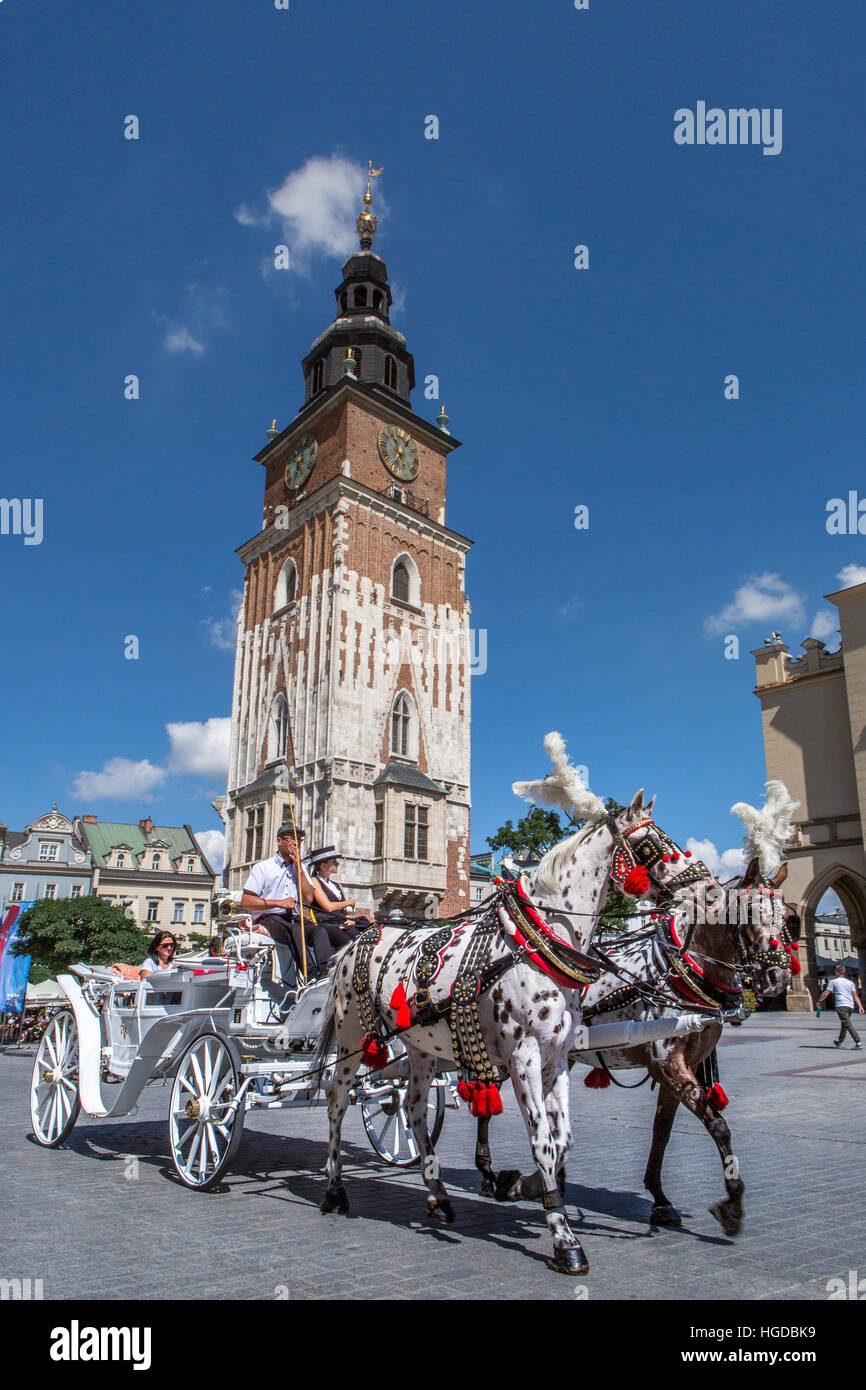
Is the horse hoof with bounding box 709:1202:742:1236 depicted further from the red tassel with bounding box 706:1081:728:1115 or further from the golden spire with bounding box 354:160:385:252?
the golden spire with bounding box 354:160:385:252

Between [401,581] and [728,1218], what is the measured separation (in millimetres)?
33166

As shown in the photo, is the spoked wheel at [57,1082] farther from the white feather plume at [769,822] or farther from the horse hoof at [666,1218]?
the white feather plume at [769,822]

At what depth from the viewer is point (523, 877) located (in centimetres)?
503

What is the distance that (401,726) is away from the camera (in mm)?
34906

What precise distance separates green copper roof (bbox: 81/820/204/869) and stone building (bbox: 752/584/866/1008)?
46.3m

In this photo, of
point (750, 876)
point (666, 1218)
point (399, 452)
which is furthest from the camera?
point (399, 452)

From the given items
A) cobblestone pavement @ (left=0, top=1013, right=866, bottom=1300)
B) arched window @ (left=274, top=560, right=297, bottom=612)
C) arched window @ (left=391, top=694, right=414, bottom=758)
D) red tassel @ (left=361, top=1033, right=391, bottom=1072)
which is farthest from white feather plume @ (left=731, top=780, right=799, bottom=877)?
arched window @ (left=274, top=560, right=297, bottom=612)

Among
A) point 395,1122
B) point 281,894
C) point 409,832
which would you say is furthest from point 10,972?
point 281,894

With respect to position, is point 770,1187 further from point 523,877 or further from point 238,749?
point 238,749

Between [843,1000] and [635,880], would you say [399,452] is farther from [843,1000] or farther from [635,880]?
[635,880]

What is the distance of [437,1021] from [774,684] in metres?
32.3

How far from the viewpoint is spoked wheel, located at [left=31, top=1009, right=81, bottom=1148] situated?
24.6 ft

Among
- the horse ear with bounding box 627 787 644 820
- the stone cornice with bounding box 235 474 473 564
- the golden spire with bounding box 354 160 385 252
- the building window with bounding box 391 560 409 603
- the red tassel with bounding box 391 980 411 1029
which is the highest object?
the golden spire with bounding box 354 160 385 252
